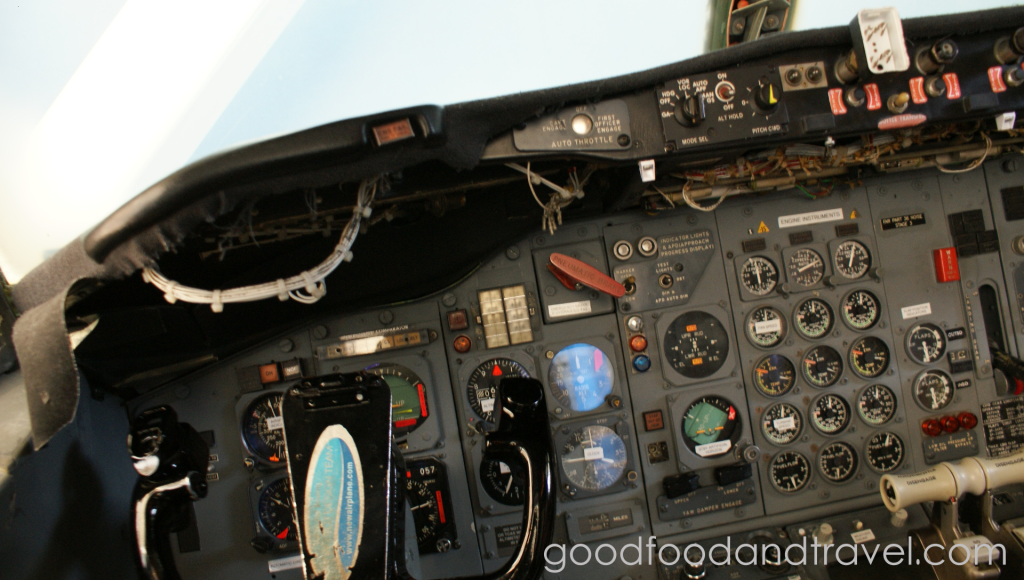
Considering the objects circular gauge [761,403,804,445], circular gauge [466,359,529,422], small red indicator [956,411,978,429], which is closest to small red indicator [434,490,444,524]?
circular gauge [466,359,529,422]

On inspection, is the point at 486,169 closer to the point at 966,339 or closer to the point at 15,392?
the point at 15,392

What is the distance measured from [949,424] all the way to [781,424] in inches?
32.5

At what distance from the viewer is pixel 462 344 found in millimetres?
2523

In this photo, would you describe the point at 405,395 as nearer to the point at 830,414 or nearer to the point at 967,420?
the point at 830,414

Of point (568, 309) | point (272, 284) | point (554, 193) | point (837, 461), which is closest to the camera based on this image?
point (272, 284)

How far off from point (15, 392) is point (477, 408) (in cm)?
166

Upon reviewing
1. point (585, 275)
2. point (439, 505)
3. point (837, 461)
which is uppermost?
point (585, 275)

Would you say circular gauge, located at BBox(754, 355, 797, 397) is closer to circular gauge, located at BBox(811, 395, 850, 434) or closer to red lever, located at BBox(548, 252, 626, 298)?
circular gauge, located at BBox(811, 395, 850, 434)

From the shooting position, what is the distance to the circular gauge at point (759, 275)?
265 centimetres

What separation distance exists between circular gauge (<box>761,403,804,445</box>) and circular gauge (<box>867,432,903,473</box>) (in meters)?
0.36

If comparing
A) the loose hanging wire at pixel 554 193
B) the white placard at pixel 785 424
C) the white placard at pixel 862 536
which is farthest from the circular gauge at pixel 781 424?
the loose hanging wire at pixel 554 193

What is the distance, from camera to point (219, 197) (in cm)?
145

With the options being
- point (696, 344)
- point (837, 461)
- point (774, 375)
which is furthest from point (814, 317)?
point (837, 461)

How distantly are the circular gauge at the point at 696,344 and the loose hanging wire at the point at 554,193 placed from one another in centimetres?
74
